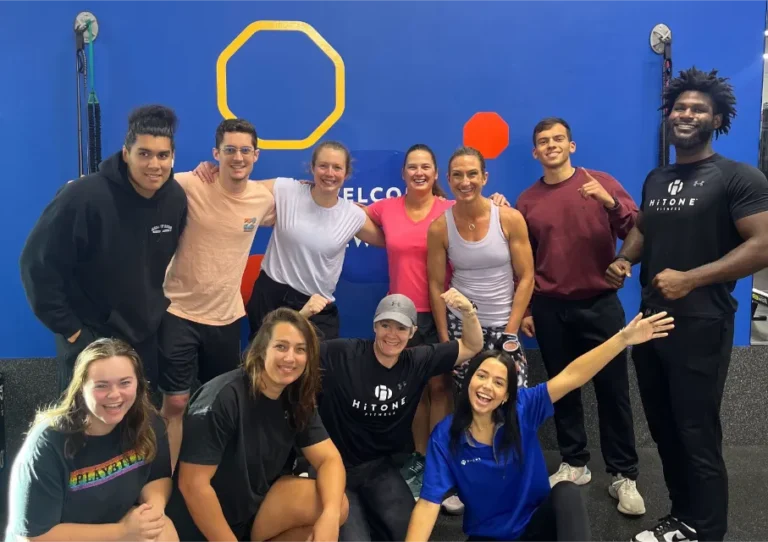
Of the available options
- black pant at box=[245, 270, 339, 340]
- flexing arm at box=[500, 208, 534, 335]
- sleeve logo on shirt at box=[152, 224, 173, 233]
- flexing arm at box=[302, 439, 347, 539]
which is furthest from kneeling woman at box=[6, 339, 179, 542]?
flexing arm at box=[500, 208, 534, 335]

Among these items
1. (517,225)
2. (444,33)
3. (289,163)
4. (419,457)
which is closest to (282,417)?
(419,457)

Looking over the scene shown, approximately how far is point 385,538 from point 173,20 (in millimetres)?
2446

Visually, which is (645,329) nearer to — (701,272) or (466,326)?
(701,272)

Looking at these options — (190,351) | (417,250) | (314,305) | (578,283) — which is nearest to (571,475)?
(578,283)

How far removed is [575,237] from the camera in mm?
2344

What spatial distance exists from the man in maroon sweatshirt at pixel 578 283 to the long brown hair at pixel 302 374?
1.14 m

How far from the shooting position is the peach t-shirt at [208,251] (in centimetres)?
222

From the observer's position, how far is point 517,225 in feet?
7.59

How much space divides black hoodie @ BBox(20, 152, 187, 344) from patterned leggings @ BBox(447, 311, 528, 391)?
116 centimetres

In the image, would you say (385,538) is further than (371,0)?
No

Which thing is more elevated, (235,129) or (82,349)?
(235,129)

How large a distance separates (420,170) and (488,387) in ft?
3.41

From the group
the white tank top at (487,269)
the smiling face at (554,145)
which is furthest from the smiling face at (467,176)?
the smiling face at (554,145)

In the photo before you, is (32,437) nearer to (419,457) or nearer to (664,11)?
(419,457)
